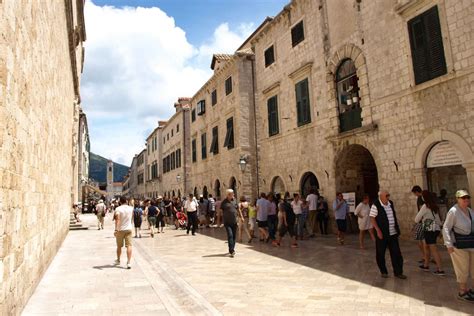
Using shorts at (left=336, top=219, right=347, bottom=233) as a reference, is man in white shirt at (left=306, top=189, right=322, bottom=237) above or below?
above

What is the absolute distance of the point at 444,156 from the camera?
9469 millimetres

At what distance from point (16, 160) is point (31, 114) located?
119 cm

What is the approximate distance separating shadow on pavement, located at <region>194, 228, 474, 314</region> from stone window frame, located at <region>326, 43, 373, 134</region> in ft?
14.4

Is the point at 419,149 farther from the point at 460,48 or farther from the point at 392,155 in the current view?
the point at 460,48

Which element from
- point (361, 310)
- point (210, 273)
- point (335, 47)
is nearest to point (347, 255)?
point (210, 273)

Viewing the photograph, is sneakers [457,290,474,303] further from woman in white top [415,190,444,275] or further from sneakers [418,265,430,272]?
sneakers [418,265,430,272]

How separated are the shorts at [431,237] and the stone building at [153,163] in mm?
38226

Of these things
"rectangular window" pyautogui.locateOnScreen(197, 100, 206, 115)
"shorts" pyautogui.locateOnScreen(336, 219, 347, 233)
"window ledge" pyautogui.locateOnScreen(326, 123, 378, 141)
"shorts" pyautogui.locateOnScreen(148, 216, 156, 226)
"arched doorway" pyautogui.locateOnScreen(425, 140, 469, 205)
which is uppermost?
"rectangular window" pyautogui.locateOnScreen(197, 100, 206, 115)

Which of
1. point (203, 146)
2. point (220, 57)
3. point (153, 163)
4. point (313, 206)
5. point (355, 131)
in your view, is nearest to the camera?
point (355, 131)


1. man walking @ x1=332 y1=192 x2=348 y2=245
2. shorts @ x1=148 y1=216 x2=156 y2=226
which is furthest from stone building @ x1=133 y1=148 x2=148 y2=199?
man walking @ x1=332 y1=192 x2=348 y2=245

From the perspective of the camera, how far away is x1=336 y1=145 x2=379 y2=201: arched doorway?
13.3 metres

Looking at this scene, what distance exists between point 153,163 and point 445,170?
130 ft

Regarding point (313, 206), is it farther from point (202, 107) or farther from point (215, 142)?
point (202, 107)

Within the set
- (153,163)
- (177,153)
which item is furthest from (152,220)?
(153,163)
